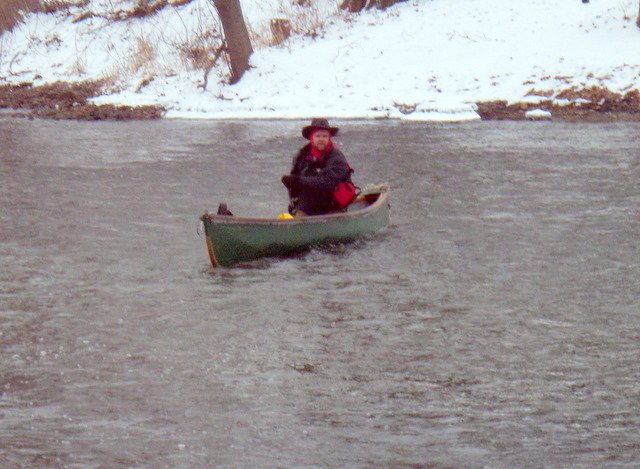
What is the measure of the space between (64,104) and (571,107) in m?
12.5

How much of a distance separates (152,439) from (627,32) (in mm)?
22851

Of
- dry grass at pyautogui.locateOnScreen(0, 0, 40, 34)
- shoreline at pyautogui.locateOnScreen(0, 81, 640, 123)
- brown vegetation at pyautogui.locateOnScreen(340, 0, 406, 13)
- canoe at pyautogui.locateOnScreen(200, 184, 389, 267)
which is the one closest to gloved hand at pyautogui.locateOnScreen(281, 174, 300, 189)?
canoe at pyautogui.locateOnScreen(200, 184, 389, 267)

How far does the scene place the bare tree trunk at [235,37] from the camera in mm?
28688

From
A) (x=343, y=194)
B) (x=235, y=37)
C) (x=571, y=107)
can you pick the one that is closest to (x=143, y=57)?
(x=235, y=37)

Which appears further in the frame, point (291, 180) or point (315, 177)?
point (315, 177)

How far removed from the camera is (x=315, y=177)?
13.0 m

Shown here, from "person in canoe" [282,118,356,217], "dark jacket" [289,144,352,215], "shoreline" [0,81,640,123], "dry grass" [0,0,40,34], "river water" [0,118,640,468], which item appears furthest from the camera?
"dry grass" [0,0,40,34]

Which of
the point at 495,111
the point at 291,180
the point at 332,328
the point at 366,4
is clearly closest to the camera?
the point at 332,328

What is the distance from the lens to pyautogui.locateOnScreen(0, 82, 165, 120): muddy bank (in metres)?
28.2

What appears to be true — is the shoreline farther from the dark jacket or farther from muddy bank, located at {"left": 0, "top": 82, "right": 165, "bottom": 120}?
the dark jacket

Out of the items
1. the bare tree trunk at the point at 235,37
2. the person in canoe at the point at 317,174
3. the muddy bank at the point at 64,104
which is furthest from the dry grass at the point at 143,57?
the person in canoe at the point at 317,174

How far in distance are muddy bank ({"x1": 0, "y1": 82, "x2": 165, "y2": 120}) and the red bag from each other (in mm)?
15045

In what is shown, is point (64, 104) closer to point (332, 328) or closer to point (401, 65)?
point (401, 65)

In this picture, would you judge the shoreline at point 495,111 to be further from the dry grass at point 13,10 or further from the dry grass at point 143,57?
the dry grass at point 13,10
